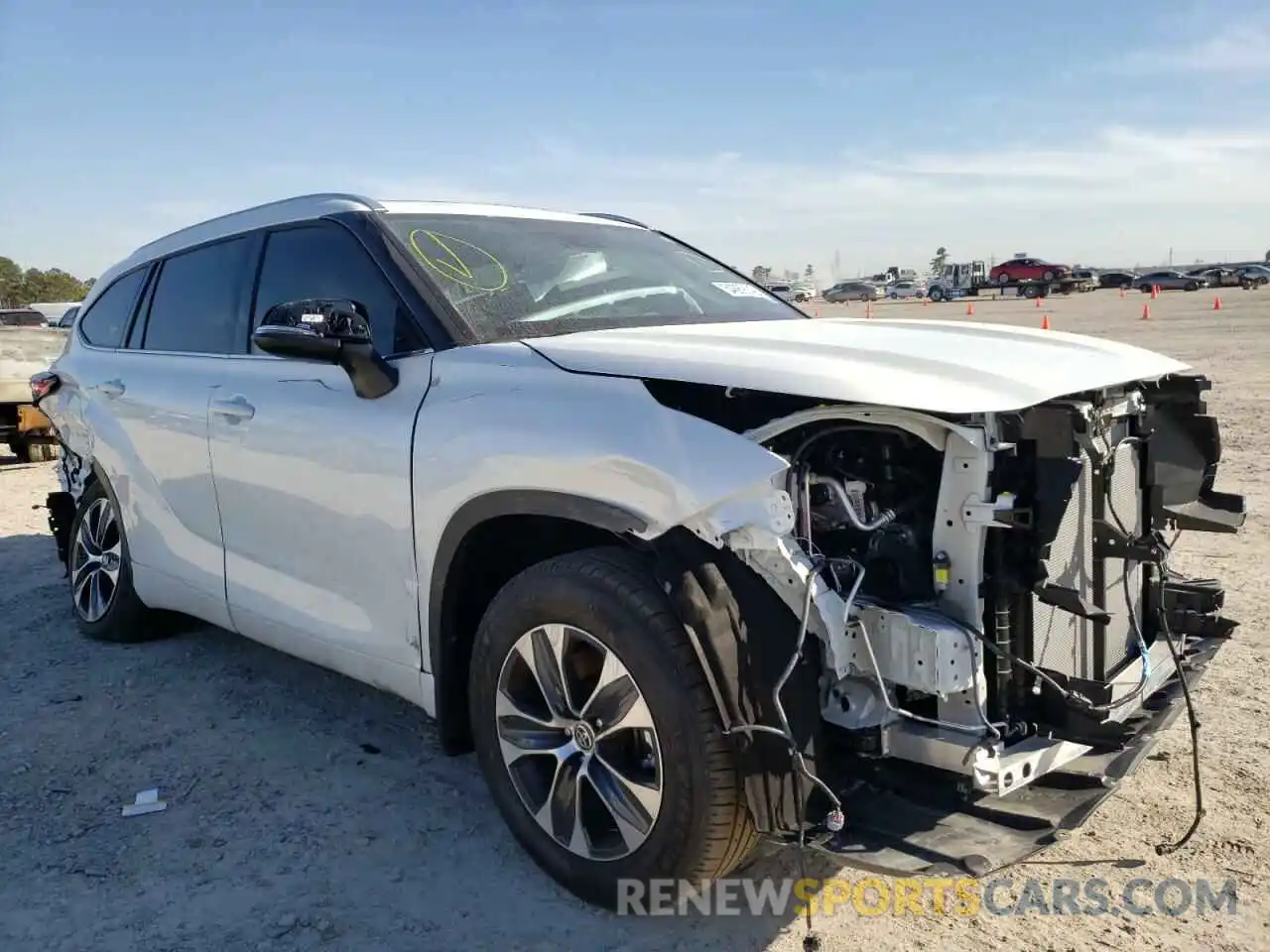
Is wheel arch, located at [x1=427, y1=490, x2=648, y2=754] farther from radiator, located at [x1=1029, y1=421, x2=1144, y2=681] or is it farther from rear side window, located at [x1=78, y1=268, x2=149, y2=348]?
rear side window, located at [x1=78, y1=268, x2=149, y2=348]

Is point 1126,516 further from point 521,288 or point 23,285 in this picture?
point 23,285

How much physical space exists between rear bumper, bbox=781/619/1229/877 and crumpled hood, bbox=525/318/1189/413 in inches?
35.7

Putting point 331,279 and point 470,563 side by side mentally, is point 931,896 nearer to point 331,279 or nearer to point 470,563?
point 470,563

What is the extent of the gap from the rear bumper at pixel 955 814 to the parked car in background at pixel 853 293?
2945 inches

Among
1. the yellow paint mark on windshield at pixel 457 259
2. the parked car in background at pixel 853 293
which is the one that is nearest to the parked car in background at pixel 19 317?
the yellow paint mark on windshield at pixel 457 259

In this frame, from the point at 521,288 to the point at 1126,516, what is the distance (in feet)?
6.69

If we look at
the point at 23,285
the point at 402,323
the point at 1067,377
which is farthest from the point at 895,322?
the point at 23,285

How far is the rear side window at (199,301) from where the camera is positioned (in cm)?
437

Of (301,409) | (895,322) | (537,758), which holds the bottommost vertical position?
(537,758)

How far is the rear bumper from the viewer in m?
2.42

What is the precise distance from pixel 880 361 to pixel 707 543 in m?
0.63

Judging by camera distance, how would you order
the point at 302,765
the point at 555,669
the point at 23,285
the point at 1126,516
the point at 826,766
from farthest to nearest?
the point at 23,285 < the point at 302,765 < the point at 1126,516 < the point at 555,669 < the point at 826,766

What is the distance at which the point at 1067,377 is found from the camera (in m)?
2.73

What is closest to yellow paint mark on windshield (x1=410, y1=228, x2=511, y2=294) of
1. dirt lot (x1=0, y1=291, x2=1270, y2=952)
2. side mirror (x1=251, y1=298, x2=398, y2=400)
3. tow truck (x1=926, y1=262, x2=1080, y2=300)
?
side mirror (x1=251, y1=298, x2=398, y2=400)
